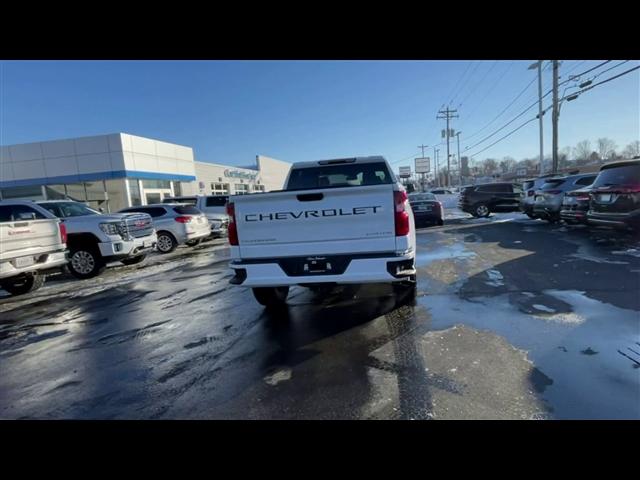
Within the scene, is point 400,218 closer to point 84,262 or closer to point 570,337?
point 570,337

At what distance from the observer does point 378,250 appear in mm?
4055

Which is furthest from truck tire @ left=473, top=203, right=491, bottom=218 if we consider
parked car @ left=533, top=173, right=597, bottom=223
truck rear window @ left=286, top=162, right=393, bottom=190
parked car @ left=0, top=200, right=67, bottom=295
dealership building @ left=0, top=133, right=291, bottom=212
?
dealership building @ left=0, top=133, right=291, bottom=212

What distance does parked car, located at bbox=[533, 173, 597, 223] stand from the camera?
41.2 ft

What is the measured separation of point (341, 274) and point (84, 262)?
793 cm

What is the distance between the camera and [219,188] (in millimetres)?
41250

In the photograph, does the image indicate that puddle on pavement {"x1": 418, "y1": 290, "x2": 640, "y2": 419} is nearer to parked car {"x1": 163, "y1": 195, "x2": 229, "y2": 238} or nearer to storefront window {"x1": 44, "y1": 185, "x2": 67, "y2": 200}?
parked car {"x1": 163, "y1": 195, "x2": 229, "y2": 238}

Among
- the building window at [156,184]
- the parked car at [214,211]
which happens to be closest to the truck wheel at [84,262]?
the parked car at [214,211]

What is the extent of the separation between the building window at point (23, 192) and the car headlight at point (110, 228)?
23.3 m

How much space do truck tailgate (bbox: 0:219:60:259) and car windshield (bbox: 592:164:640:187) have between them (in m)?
12.4
